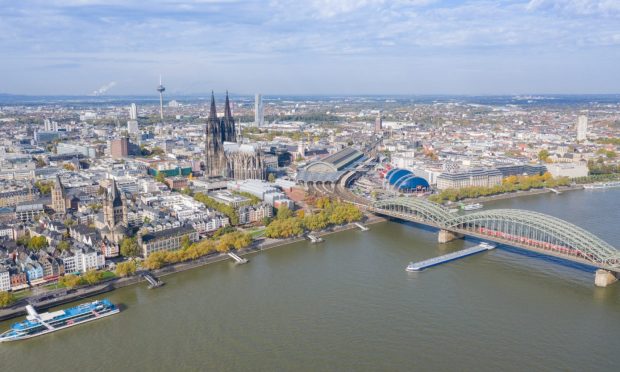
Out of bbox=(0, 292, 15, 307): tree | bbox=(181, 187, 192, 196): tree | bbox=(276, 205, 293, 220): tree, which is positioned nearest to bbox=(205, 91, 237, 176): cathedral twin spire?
bbox=(181, 187, 192, 196): tree

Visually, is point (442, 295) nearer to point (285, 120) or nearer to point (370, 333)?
point (370, 333)

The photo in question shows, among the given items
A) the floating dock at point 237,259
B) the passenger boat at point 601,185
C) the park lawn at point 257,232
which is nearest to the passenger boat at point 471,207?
the passenger boat at point 601,185

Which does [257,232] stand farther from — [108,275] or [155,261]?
[108,275]

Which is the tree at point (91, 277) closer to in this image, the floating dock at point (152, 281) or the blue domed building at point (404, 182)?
the floating dock at point (152, 281)

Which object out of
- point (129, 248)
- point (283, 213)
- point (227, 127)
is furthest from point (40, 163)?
point (129, 248)

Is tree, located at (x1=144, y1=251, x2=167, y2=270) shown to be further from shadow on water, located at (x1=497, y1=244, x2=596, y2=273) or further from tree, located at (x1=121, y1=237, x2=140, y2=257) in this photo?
shadow on water, located at (x1=497, y1=244, x2=596, y2=273)
